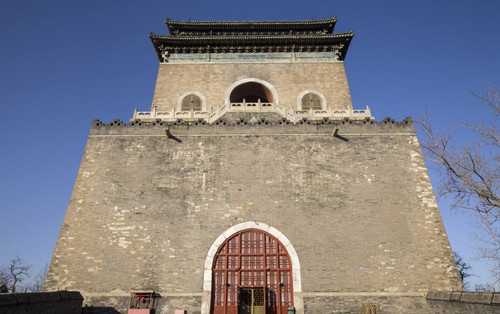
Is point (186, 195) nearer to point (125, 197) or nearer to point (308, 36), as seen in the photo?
point (125, 197)

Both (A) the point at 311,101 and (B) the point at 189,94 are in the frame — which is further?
(B) the point at 189,94

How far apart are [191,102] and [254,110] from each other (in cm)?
568

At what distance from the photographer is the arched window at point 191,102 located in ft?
62.8

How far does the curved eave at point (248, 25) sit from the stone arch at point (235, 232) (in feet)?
47.7

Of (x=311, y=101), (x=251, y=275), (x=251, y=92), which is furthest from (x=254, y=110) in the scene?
(x=251, y=275)

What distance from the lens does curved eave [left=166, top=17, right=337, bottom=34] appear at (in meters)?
21.7

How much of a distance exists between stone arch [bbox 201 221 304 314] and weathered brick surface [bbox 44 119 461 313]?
181mm

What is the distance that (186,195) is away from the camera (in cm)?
1293

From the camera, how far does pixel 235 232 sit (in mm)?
12195

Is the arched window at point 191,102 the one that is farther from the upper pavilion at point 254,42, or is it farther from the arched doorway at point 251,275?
the arched doorway at point 251,275

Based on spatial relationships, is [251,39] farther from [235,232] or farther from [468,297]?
[468,297]

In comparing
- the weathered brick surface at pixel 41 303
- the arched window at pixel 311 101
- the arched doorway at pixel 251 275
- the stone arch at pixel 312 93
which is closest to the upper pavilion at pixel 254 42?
the stone arch at pixel 312 93

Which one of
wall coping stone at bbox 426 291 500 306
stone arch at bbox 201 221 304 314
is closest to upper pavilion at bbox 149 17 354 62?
stone arch at bbox 201 221 304 314

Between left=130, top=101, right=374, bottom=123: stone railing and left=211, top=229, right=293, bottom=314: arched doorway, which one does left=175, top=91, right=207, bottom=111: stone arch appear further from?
left=211, top=229, right=293, bottom=314: arched doorway
